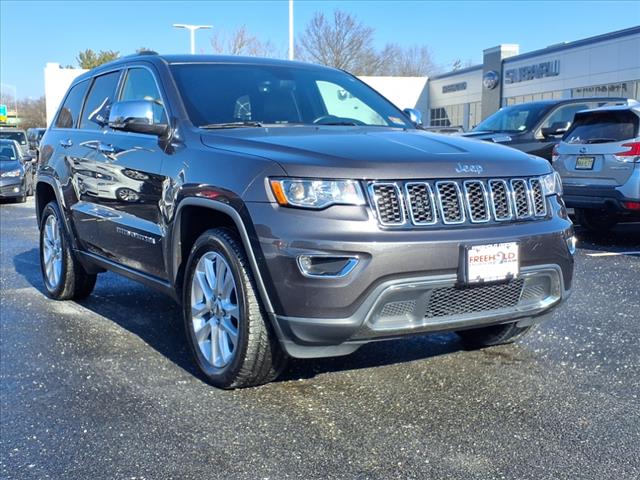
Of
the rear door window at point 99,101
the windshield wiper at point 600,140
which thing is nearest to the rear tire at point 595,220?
the windshield wiper at point 600,140

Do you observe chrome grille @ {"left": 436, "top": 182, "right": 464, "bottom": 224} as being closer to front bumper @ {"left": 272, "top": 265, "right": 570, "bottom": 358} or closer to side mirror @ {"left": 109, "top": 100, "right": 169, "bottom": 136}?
front bumper @ {"left": 272, "top": 265, "right": 570, "bottom": 358}

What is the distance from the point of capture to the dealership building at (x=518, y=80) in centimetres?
3034

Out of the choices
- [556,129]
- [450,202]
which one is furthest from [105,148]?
[556,129]

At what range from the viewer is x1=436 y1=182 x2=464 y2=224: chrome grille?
346 cm

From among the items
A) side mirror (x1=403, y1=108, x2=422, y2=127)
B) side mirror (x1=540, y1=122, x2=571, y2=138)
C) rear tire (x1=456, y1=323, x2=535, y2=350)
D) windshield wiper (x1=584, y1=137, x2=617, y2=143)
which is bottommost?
rear tire (x1=456, y1=323, x2=535, y2=350)

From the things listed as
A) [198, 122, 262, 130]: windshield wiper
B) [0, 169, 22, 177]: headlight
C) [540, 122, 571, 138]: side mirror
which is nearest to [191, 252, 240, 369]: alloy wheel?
[198, 122, 262, 130]: windshield wiper

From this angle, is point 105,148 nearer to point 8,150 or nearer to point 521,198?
point 521,198

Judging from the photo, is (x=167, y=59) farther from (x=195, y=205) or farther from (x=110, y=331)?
(x=110, y=331)

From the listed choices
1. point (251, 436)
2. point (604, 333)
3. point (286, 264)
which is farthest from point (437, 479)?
point (604, 333)

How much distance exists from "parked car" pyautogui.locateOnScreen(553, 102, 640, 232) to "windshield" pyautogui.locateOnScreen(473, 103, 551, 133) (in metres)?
2.62

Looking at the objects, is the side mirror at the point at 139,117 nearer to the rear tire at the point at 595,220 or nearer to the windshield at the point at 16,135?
the rear tire at the point at 595,220

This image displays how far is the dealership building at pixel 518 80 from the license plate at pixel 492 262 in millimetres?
28563

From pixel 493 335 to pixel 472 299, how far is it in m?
1.02

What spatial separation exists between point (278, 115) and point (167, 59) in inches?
33.9
